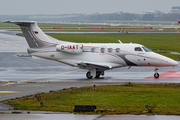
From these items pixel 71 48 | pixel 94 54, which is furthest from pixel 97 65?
pixel 71 48

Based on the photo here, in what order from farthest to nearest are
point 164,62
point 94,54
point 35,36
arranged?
point 35,36
point 94,54
point 164,62

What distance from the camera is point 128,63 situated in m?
31.7

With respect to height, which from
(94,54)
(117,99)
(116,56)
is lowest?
(117,99)

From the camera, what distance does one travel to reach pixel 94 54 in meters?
31.8

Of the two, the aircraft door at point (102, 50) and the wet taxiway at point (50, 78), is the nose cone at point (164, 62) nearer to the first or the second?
the wet taxiway at point (50, 78)

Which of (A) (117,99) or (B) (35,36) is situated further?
(B) (35,36)

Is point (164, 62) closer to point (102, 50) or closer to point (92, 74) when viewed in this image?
point (102, 50)

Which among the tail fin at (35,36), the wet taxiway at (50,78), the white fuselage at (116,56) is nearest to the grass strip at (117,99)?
the wet taxiway at (50,78)

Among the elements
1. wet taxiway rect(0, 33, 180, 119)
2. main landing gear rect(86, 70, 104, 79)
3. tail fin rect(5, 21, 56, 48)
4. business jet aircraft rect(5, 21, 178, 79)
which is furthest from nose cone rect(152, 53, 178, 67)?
tail fin rect(5, 21, 56, 48)

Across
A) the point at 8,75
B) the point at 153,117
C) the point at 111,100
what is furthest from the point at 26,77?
the point at 153,117

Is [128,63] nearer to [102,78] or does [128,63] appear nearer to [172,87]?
[102,78]

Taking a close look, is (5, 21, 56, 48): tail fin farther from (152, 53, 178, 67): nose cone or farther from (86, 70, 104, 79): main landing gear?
(152, 53, 178, 67): nose cone

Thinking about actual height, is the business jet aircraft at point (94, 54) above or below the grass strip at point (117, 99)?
above

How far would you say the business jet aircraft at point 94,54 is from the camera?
31.3 m
